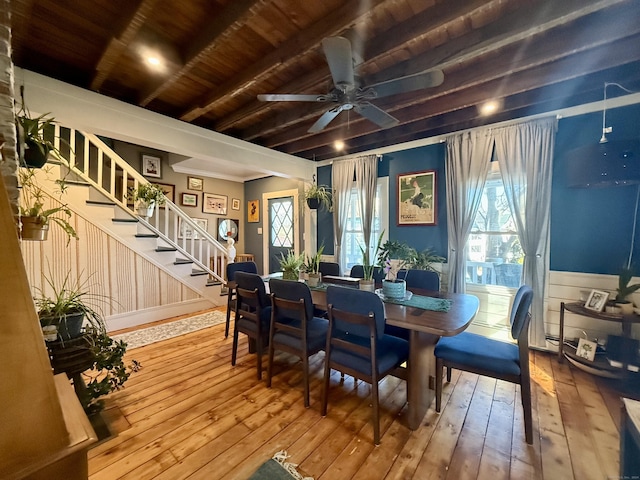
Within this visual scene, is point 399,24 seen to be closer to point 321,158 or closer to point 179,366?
point 321,158

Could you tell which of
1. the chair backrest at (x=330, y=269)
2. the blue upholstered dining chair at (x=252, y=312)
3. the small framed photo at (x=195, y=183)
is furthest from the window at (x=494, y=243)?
the small framed photo at (x=195, y=183)

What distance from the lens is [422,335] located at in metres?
1.86

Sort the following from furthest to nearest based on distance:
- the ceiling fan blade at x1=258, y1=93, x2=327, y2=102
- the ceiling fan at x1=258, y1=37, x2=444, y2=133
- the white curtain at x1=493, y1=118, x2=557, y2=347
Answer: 1. the white curtain at x1=493, y1=118, x2=557, y2=347
2. the ceiling fan blade at x1=258, y1=93, x2=327, y2=102
3. the ceiling fan at x1=258, y1=37, x2=444, y2=133

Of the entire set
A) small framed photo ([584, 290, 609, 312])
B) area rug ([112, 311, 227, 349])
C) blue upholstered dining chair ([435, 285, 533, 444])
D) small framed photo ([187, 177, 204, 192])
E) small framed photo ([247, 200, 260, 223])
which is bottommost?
Answer: area rug ([112, 311, 227, 349])

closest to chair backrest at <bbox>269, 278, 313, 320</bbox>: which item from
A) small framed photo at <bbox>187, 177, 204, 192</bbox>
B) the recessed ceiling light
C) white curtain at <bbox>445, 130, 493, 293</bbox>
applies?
white curtain at <bbox>445, 130, 493, 293</bbox>

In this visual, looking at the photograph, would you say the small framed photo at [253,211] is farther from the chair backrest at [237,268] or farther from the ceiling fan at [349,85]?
the ceiling fan at [349,85]

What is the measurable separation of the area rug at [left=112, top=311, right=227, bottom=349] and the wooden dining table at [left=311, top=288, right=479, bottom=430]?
7.73 ft

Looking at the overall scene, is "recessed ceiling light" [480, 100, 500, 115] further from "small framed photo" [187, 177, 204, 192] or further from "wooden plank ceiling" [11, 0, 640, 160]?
"small framed photo" [187, 177, 204, 192]

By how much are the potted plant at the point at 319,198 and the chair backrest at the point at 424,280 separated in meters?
2.22

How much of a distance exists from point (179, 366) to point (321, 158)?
386 cm

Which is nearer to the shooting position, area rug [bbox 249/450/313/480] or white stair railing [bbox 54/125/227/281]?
area rug [bbox 249/450/313/480]

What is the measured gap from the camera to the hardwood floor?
152cm

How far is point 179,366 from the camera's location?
2.63 metres

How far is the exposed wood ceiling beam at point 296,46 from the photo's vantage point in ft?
5.54
